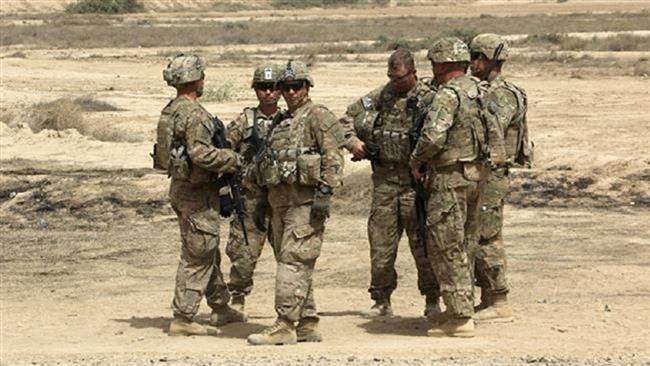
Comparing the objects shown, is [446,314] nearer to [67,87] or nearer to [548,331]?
[548,331]

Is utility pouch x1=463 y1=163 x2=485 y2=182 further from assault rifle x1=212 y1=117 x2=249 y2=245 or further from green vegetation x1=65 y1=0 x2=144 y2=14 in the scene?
green vegetation x1=65 y1=0 x2=144 y2=14

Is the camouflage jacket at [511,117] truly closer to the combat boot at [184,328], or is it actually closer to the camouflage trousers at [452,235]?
the camouflage trousers at [452,235]

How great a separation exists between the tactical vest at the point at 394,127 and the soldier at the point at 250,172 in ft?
2.66

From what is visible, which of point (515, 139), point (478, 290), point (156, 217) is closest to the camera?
point (515, 139)

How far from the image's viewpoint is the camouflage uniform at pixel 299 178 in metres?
9.53

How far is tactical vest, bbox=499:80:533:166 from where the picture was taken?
1079 cm

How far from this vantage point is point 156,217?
17438 millimetres

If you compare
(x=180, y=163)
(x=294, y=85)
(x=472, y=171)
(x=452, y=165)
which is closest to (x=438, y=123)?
(x=452, y=165)

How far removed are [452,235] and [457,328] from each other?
2.25ft

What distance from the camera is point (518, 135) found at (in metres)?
10.9

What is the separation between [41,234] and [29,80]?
19888mm

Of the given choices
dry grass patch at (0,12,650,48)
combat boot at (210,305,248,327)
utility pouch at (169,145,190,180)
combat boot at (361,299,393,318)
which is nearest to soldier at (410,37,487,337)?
combat boot at (361,299,393,318)

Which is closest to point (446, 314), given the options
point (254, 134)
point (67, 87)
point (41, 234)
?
point (254, 134)

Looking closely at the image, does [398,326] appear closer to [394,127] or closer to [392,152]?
[392,152]
